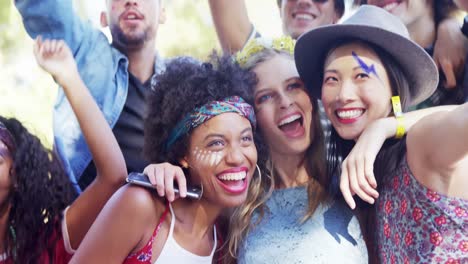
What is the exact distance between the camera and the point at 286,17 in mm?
2578

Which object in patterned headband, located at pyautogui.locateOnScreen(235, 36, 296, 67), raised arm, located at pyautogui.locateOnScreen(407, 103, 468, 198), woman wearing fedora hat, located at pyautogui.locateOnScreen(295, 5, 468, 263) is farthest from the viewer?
patterned headband, located at pyautogui.locateOnScreen(235, 36, 296, 67)

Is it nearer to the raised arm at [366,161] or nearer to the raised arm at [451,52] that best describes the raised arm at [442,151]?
the raised arm at [366,161]

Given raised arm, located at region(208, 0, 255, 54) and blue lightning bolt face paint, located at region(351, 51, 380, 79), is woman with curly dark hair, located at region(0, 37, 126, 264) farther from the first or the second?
blue lightning bolt face paint, located at region(351, 51, 380, 79)

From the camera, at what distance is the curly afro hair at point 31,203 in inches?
71.4

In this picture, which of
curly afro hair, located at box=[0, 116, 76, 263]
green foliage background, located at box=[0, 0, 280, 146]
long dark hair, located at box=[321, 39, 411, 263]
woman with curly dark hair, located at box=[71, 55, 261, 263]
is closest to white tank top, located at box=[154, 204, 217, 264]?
woman with curly dark hair, located at box=[71, 55, 261, 263]

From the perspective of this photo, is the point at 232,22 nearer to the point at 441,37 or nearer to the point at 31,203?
the point at 441,37

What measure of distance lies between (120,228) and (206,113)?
0.45 m

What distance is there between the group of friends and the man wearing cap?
464mm

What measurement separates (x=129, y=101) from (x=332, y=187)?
3.06 feet

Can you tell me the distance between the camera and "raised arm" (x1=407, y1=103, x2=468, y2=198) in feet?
4.15

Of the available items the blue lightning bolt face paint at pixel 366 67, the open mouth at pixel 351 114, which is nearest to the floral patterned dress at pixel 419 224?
the open mouth at pixel 351 114

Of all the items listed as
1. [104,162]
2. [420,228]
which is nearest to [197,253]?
[104,162]

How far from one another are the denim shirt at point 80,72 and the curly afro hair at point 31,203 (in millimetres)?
283

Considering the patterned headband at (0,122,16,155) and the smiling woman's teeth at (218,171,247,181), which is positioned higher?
the patterned headband at (0,122,16,155)
